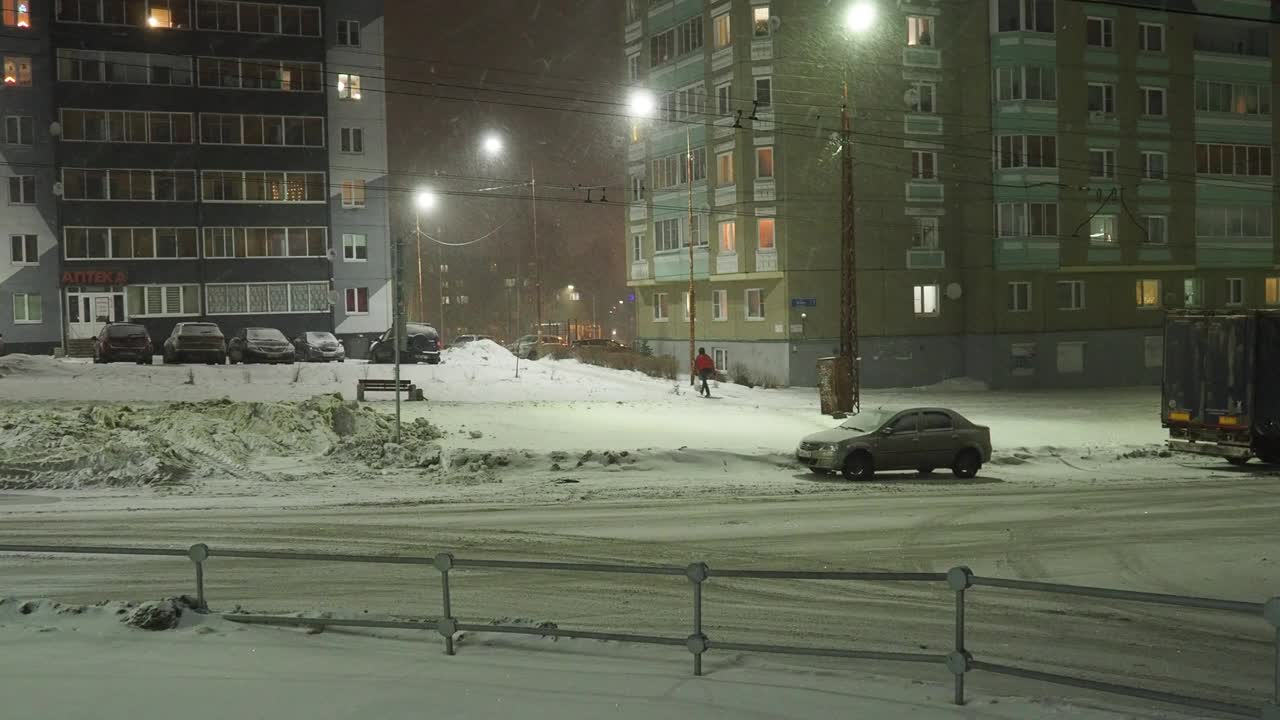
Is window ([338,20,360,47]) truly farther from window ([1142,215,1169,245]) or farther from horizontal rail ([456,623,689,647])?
horizontal rail ([456,623,689,647])

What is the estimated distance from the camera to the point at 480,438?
2497 centimetres

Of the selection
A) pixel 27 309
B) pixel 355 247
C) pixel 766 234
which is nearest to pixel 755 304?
pixel 766 234

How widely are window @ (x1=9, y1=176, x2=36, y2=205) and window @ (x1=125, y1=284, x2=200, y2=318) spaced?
6460 millimetres

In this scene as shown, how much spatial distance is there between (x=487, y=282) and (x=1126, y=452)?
337 ft

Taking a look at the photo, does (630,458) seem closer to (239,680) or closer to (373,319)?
(239,680)

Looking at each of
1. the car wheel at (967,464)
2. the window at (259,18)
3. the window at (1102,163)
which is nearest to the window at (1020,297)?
the window at (1102,163)

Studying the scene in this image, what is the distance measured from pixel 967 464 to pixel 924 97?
30.5m

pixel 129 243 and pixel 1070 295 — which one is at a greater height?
pixel 129 243

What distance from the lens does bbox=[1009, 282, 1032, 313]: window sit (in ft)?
164

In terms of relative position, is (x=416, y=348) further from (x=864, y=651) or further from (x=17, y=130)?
(x=864, y=651)

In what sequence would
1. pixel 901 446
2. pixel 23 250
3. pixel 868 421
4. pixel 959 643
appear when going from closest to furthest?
pixel 959 643 → pixel 901 446 → pixel 868 421 → pixel 23 250

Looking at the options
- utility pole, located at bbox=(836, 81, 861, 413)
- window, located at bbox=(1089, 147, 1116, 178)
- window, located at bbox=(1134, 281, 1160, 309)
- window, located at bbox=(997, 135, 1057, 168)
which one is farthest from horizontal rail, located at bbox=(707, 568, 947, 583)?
window, located at bbox=(1134, 281, 1160, 309)

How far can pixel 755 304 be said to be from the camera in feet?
157

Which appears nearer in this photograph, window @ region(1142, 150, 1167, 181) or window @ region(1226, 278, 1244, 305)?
window @ region(1142, 150, 1167, 181)
